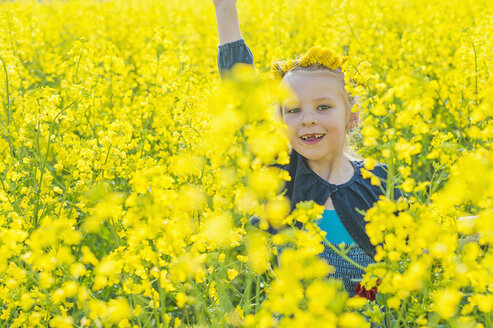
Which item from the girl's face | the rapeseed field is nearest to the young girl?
the girl's face

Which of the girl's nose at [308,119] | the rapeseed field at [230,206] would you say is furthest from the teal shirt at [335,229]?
the girl's nose at [308,119]

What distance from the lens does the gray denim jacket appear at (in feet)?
7.75

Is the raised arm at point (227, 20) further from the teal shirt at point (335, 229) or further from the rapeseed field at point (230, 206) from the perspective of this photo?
the teal shirt at point (335, 229)

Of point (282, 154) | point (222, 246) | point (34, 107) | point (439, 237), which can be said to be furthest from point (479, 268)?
point (34, 107)

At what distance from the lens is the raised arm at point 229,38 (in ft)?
8.47

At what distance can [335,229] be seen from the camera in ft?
7.94

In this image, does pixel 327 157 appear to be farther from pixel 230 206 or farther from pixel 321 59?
pixel 230 206

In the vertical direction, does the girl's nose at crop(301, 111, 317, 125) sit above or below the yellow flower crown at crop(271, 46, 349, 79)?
below

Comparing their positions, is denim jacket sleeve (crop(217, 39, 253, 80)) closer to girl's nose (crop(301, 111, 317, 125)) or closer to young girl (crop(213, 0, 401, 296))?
young girl (crop(213, 0, 401, 296))

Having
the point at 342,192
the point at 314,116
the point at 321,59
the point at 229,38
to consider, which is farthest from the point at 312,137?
the point at 229,38

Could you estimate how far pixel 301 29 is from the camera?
21.5 feet

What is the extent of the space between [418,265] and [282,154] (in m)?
0.58

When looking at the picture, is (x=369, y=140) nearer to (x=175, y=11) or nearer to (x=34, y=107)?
(x=34, y=107)

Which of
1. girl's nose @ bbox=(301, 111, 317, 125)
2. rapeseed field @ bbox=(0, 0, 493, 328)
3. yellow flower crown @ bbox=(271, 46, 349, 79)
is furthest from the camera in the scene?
yellow flower crown @ bbox=(271, 46, 349, 79)
